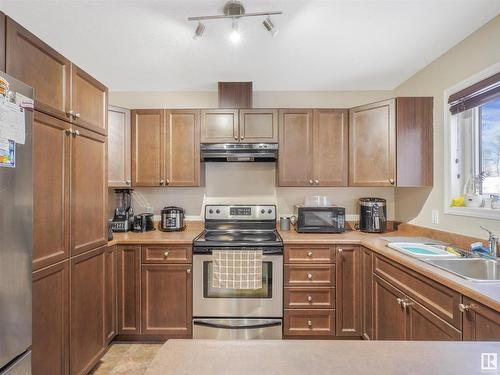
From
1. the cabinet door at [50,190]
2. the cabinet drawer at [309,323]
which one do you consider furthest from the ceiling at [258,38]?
the cabinet drawer at [309,323]

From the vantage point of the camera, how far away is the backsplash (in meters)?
2.76

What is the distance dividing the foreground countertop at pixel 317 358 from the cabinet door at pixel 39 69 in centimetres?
142

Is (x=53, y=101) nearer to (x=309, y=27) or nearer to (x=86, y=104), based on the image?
(x=86, y=104)

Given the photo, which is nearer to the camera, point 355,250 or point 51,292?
point 51,292

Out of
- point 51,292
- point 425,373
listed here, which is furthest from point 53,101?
point 425,373

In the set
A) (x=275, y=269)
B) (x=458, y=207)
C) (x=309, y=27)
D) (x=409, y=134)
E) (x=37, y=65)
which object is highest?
(x=309, y=27)

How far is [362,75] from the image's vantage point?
243 cm

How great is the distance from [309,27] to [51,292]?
231 cm

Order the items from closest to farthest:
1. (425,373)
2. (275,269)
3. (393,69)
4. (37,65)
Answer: (425,373) → (37,65) → (275,269) → (393,69)

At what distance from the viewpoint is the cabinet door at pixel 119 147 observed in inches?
91.3

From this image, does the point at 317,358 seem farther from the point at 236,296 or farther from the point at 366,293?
the point at 366,293

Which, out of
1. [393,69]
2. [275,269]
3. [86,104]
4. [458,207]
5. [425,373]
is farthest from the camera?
[393,69]

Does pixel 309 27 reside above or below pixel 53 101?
above

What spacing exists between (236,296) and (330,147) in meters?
1.69
